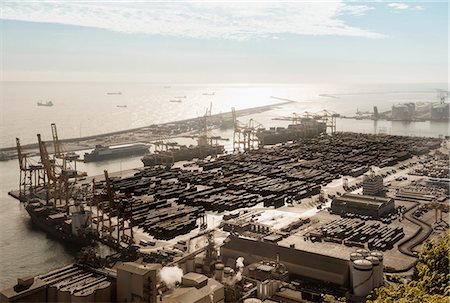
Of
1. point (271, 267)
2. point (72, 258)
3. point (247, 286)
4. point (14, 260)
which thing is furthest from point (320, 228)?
point (14, 260)

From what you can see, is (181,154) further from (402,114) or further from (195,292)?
(402,114)

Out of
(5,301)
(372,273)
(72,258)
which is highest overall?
(5,301)

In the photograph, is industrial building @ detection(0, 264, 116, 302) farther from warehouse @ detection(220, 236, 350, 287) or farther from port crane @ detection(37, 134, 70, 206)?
port crane @ detection(37, 134, 70, 206)

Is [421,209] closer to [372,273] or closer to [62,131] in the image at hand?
[372,273]

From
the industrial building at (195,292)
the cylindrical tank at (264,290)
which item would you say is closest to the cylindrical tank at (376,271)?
the cylindrical tank at (264,290)

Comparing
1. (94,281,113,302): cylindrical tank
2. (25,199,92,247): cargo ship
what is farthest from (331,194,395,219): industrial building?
(94,281,113,302): cylindrical tank

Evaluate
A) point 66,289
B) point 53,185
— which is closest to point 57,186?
point 53,185
